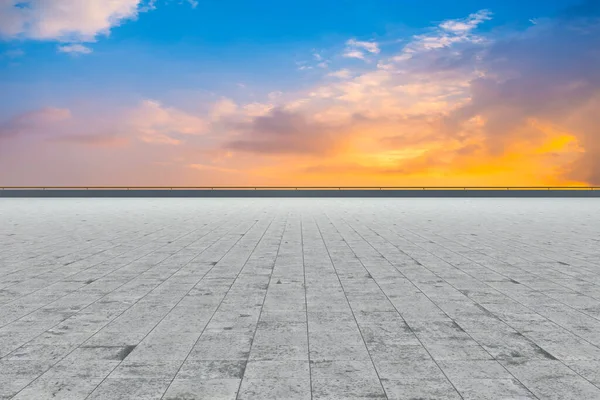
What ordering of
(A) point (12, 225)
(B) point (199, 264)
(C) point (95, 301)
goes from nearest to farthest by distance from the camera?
(C) point (95, 301)
(B) point (199, 264)
(A) point (12, 225)

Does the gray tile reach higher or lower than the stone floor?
lower

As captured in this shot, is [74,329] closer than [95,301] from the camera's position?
Yes

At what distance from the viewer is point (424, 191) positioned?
5522cm

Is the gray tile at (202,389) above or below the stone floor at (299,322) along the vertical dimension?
below

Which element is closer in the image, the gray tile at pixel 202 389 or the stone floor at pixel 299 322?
the gray tile at pixel 202 389

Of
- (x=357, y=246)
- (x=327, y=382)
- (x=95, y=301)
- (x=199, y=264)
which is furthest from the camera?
(x=357, y=246)

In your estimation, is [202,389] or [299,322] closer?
[202,389]

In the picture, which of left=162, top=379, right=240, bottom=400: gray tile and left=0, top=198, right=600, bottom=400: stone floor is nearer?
left=162, top=379, right=240, bottom=400: gray tile

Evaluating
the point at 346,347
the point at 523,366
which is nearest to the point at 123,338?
the point at 346,347

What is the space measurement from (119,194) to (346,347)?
180ft

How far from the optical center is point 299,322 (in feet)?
20.6

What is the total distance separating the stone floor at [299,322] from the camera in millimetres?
4387

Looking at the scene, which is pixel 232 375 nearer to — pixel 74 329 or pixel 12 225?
pixel 74 329

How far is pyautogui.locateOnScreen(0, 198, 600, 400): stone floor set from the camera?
439 centimetres
